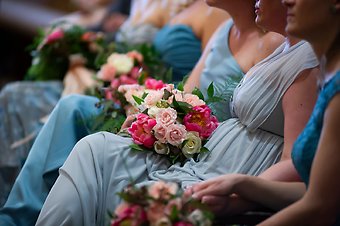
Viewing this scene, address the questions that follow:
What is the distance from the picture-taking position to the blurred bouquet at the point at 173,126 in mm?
2271

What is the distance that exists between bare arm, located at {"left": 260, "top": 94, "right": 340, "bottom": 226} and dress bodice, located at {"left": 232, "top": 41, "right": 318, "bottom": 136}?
1.19ft

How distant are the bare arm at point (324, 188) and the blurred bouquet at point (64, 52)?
99.1 inches

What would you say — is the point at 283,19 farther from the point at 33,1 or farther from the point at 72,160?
the point at 33,1

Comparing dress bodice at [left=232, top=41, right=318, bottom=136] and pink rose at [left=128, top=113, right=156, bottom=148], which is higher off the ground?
dress bodice at [left=232, top=41, right=318, bottom=136]

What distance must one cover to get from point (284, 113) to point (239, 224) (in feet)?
1.22

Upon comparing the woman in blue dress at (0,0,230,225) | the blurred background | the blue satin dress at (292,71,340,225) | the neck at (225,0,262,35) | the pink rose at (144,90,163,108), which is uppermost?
the neck at (225,0,262,35)

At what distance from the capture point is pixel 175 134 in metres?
2.26

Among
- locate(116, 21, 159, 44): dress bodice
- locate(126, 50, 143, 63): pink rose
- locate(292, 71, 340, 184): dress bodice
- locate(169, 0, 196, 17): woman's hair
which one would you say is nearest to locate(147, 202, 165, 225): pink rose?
locate(292, 71, 340, 184): dress bodice

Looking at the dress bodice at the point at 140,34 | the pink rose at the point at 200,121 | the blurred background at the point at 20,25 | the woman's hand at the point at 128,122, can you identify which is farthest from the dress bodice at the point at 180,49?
the blurred background at the point at 20,25

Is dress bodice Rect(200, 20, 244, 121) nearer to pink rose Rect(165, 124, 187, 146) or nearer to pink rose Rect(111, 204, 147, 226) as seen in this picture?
pink rose Rect(165, 124, 187, 146)

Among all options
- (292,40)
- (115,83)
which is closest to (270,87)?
(292,40)

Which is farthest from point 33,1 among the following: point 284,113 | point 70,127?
point 284,113

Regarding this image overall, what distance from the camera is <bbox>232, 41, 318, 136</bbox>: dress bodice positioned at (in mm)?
2068

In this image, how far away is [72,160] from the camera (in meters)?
2.18
